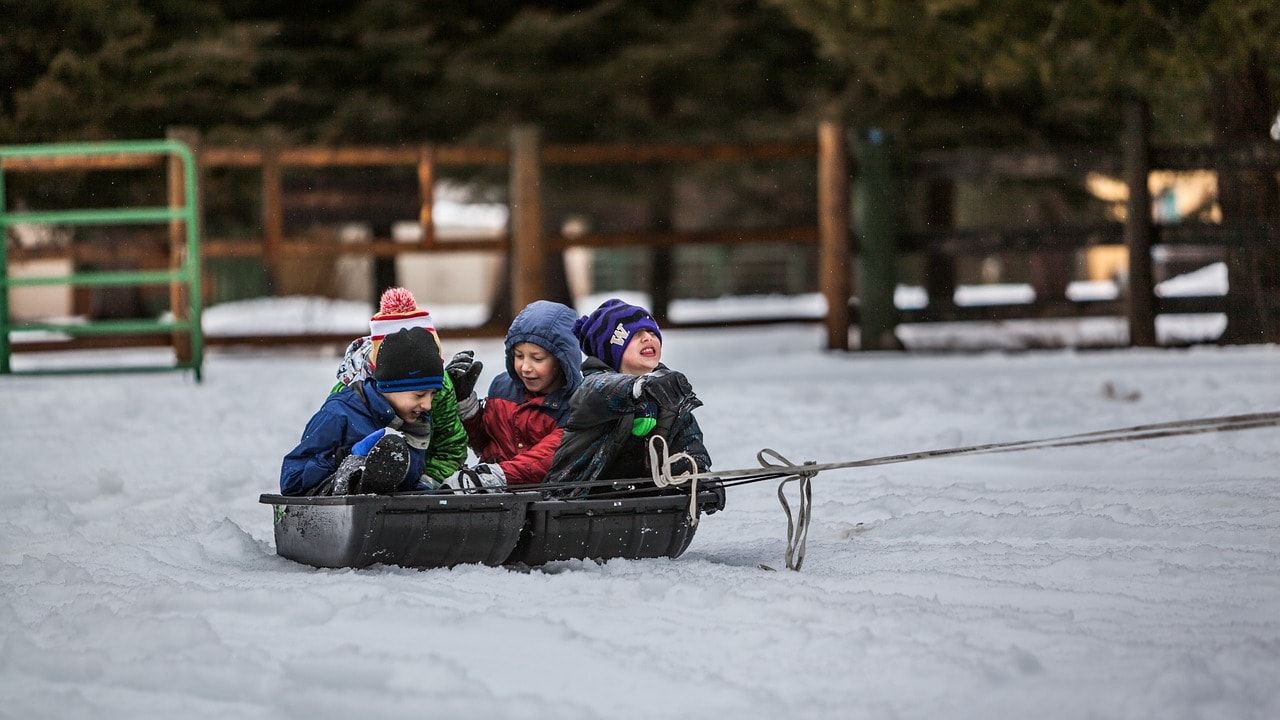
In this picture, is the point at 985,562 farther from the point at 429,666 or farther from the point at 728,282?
the point at 728,282

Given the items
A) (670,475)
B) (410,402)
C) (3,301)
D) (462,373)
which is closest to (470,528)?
(410,402)

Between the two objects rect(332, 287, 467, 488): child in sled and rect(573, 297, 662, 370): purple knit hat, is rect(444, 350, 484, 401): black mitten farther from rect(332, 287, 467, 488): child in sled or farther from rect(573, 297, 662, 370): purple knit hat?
rect(573, 297, 662, 370): purple knit hat

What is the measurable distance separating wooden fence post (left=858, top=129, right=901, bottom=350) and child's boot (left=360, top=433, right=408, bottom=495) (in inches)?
308

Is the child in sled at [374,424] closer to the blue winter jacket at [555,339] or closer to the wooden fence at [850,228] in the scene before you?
the blue winter jacket at [555,339]

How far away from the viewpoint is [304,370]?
11.6m

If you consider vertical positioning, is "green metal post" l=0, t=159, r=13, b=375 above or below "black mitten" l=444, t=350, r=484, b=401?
above

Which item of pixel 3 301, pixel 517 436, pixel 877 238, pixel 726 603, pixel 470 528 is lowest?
pixel 726 603

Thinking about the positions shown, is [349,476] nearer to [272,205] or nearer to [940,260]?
[272,205]

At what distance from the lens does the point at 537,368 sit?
16.8 feet

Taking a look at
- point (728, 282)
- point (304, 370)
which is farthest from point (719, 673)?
point (728, 282)

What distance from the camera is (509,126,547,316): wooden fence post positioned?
39.6ft

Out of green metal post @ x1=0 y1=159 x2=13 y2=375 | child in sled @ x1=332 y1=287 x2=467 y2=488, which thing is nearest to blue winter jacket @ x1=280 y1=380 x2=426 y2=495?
child in sled @ x1=332 y1=287 x2=467 y2=488

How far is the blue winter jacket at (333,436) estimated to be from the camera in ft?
15.3

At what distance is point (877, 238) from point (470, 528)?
782cm
